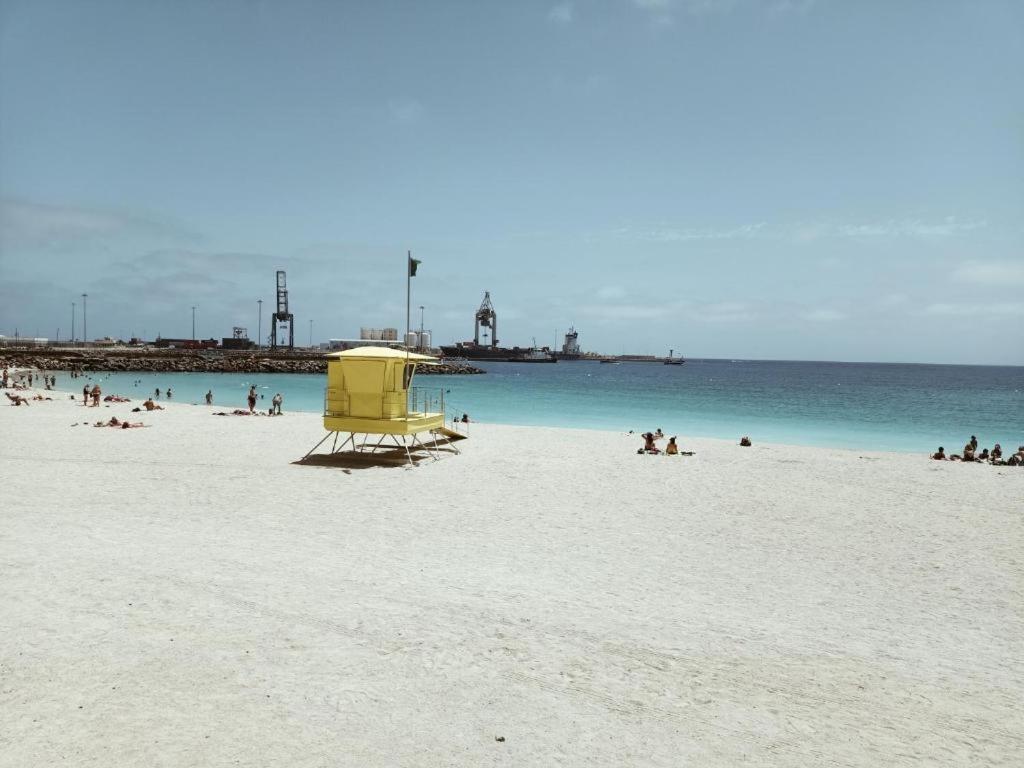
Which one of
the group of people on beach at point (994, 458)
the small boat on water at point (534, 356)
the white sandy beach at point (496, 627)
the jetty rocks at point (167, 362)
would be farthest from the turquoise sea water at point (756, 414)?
the small boat on water at point (534, 356)

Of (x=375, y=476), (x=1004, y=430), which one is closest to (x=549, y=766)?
(x=375, y=476)

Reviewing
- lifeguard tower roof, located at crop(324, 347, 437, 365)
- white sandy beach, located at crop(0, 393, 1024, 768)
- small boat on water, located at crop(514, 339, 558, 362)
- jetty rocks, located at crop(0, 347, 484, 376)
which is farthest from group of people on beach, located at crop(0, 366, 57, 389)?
small boat on water, located at crop(514, 339, 558, 362)

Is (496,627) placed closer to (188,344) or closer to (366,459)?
(366,459)

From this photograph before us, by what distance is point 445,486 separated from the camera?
522 inches

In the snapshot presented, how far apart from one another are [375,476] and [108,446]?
8.60 m

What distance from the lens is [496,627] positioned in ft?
19.4

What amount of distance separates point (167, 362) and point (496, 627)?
314ft

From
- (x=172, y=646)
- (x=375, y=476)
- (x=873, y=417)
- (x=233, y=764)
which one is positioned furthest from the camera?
(x=873, y=417)

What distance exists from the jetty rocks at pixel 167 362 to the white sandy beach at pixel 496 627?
62.9m

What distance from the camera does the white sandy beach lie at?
4129mm

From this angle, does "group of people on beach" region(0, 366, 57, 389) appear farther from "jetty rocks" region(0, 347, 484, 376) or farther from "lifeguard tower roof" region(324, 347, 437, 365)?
"lifeguard tower roof" region(324, 347, 437, 365)

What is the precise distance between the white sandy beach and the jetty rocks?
62906 mm

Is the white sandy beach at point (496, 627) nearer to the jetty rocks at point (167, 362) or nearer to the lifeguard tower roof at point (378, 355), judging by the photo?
the lifeguard tower roof at point (378, 355)

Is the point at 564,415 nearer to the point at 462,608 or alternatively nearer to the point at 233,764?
the point at 462,608
